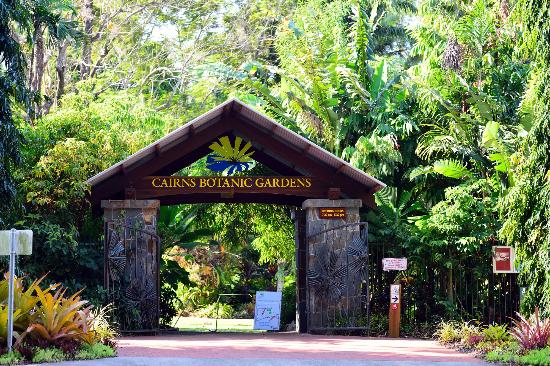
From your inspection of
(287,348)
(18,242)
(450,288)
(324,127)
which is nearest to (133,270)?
(287,348)

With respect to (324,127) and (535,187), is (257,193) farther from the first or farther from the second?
(535,187)

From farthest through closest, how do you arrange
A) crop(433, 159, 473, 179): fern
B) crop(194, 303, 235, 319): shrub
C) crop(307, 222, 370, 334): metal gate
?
1. crop(194, 303, 235, 319): shrub
2. crop(433, 159, 473, 179): fern
3. crop(307, 222, 370, 334): metal gate

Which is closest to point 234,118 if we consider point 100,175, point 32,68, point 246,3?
point 100,175

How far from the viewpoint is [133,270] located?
19.0 m

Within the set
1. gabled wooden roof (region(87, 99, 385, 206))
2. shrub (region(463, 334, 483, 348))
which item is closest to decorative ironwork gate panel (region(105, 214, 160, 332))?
gabled wooden roof (region(87, 99, 385, 206))

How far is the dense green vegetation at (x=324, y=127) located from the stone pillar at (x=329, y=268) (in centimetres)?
122

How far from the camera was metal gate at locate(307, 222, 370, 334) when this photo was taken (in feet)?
63.2

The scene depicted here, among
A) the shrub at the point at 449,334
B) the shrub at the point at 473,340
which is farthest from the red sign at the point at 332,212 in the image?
the shrub at the point at 473,340

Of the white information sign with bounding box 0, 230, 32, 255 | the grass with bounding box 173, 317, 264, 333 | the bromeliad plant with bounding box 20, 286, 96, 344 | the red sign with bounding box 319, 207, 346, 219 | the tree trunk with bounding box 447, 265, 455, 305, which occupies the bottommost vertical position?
the grass with bounding box 173, 317, 264, 333

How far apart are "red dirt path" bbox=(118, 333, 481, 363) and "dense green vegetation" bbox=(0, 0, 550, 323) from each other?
1925 millimetres

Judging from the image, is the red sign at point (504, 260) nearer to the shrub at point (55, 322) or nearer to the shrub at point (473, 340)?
the shrub at point (473, 340)

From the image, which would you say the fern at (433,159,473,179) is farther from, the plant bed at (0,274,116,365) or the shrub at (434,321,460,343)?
the plant bed at (0,274,116,365)

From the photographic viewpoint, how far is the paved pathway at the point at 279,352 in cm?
1324

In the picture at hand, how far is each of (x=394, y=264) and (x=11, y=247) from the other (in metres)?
9.10
